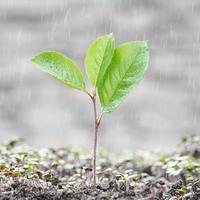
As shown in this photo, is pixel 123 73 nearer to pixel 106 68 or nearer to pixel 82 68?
pixel 106 68

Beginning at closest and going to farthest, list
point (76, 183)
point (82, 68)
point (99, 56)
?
1. point (99, 56)
2. point (76, 183)
3. point (82, 68)

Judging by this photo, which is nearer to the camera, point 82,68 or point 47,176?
point 47,176

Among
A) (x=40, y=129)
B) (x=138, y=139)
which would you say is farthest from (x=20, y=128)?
(x=138, y=139)

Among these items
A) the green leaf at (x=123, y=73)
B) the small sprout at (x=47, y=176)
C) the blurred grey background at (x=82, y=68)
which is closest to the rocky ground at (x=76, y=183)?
the small sprout at (x=47, y=176)

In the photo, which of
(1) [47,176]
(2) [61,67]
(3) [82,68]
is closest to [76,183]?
(1) [47,176]

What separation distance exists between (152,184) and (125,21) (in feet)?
12.4

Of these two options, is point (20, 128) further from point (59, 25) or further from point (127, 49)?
point (127, 49)

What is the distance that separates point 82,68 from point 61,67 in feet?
11.4

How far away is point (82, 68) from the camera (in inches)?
193

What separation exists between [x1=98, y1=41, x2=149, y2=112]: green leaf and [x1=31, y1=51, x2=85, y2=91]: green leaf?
71 millimetres

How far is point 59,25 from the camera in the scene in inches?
206

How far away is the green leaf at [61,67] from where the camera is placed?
140 centimetres

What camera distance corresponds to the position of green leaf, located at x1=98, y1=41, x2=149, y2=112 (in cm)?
140

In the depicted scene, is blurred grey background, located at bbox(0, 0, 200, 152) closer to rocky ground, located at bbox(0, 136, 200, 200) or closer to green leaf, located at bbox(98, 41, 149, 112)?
rocky ground, located at bbox(0, 136, 200, 200)
